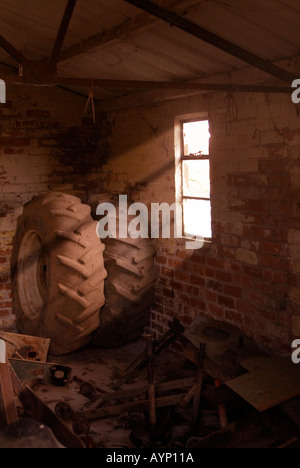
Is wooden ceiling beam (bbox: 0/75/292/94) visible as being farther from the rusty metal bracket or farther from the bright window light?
the rusty metal bracket

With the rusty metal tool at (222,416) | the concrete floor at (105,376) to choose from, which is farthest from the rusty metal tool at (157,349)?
the rusty metal tool at (222,416)

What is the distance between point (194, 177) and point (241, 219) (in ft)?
2.71

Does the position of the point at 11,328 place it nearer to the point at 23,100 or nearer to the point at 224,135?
the point at 23,100

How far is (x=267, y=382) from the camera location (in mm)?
3166

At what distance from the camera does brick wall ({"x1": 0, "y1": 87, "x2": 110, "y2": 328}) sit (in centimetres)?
553

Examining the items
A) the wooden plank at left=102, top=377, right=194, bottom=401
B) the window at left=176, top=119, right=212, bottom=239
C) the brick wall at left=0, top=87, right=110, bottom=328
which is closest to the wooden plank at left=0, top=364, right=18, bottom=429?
the wooden plank at left=102, top=377, right=194, bottom=401

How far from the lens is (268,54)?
332cm

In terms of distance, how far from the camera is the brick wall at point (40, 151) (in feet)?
18.1

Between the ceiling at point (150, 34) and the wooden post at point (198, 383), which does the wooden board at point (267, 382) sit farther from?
the ceiling at point (150, 34)

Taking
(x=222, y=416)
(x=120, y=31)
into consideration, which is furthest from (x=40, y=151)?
(x=222, y=416)

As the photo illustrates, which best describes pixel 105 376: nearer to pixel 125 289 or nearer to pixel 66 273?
pixel 125 289

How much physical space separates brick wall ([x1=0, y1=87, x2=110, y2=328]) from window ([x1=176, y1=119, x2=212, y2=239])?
1.38 metres

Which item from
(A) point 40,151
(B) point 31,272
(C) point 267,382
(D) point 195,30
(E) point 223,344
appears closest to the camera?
(D) point 195,30
